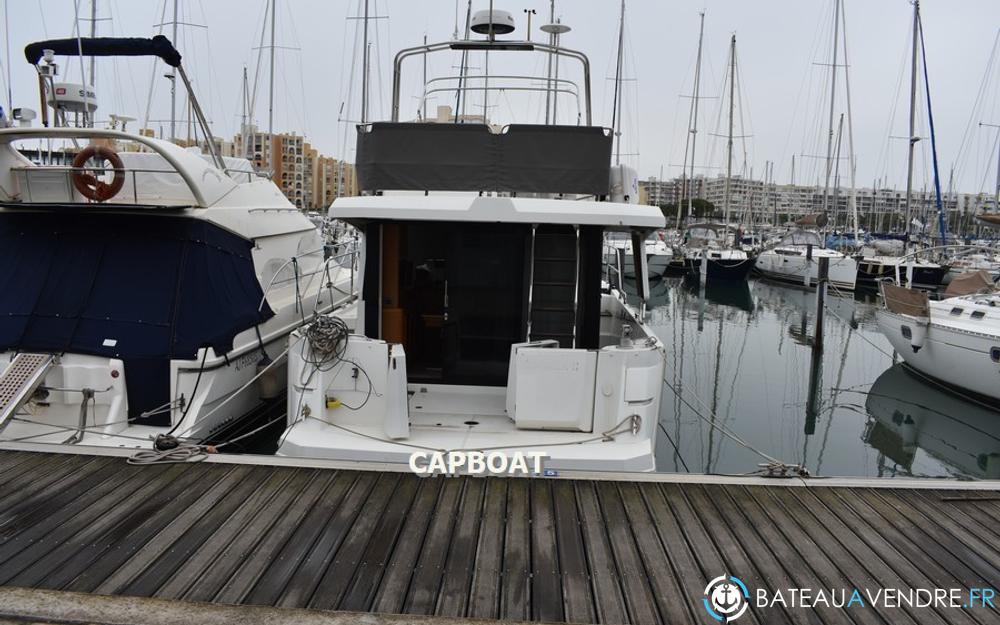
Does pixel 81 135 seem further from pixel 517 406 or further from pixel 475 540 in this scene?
pixel 475 540

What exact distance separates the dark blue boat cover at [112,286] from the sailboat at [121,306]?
1cm

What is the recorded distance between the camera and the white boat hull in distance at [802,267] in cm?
3086

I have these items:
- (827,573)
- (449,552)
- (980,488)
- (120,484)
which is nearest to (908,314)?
(980,488)

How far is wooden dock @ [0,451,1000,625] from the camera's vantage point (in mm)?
3057

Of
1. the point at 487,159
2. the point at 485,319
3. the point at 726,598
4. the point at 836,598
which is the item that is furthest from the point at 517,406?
the point at 836,598

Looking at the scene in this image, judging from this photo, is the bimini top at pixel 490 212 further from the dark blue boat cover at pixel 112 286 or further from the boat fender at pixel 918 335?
the boat fender at pixel 918 335

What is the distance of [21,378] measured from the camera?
6.26 metres

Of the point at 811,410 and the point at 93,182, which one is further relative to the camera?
the point at 811,410

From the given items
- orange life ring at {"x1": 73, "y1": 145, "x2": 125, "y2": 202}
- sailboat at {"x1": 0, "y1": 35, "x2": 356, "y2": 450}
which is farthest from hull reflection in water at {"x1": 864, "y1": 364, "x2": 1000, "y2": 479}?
orange life ring at {"x1": 73, "y1": 145, "x2": 125, "y2": 202}

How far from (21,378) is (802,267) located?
3436 cm

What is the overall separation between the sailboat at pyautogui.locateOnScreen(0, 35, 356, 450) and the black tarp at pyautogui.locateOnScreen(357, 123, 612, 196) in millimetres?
2490

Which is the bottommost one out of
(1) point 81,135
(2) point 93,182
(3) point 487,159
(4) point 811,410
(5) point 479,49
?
(4) point 811,410

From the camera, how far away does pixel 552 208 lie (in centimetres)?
546

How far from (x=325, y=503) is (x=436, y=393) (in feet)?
8.83
